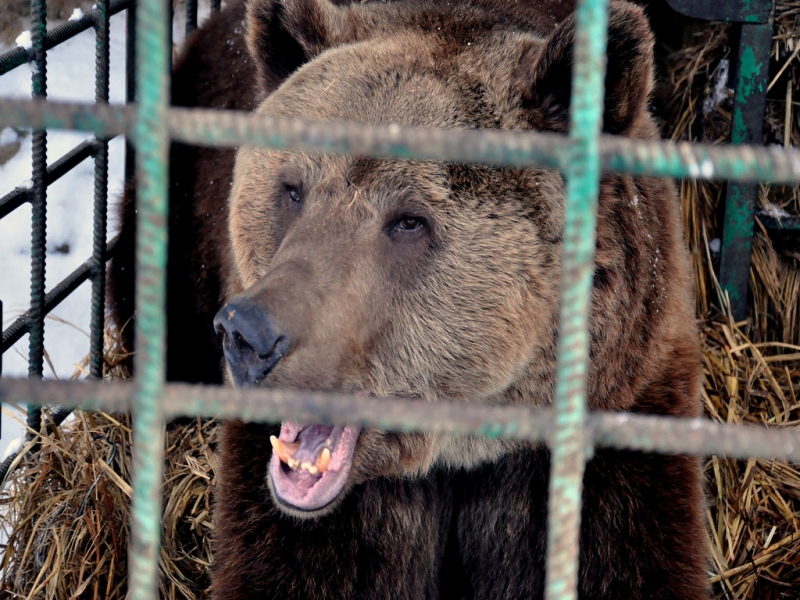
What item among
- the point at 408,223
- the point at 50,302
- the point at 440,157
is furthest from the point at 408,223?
the point at 50,302

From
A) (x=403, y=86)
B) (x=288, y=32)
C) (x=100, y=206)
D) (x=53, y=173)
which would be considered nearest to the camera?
(x=403, y=86)

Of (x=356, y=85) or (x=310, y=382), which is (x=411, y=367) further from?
(x=356, y=85)

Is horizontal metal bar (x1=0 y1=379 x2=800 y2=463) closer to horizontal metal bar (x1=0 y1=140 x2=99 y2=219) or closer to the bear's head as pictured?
the bear's head

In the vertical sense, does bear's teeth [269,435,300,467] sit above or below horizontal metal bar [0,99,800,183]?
below

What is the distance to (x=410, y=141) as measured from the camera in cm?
115

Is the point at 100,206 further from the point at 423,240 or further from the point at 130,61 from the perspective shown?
the point at 423,240

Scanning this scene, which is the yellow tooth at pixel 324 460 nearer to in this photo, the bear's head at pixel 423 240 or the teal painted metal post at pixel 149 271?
the bear's head at pixel 423 240

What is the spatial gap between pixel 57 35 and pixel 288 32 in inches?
42.4

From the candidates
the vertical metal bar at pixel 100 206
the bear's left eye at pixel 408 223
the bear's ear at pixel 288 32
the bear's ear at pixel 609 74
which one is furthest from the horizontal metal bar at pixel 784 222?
the vertical metal bar at pixel 100 206

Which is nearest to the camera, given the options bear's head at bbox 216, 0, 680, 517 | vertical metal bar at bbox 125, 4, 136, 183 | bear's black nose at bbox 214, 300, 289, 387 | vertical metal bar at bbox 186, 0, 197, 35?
bear's black nose at bbox 214, 300, 289, 387

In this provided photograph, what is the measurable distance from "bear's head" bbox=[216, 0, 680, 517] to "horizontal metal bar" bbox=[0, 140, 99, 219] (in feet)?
3.60

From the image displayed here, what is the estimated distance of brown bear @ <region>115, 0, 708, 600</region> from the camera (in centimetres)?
230

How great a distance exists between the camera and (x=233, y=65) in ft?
13.4

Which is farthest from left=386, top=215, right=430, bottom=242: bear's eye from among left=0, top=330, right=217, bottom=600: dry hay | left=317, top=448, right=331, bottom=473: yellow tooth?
left=0, top=330, right=217, bottom=600: dry hay
